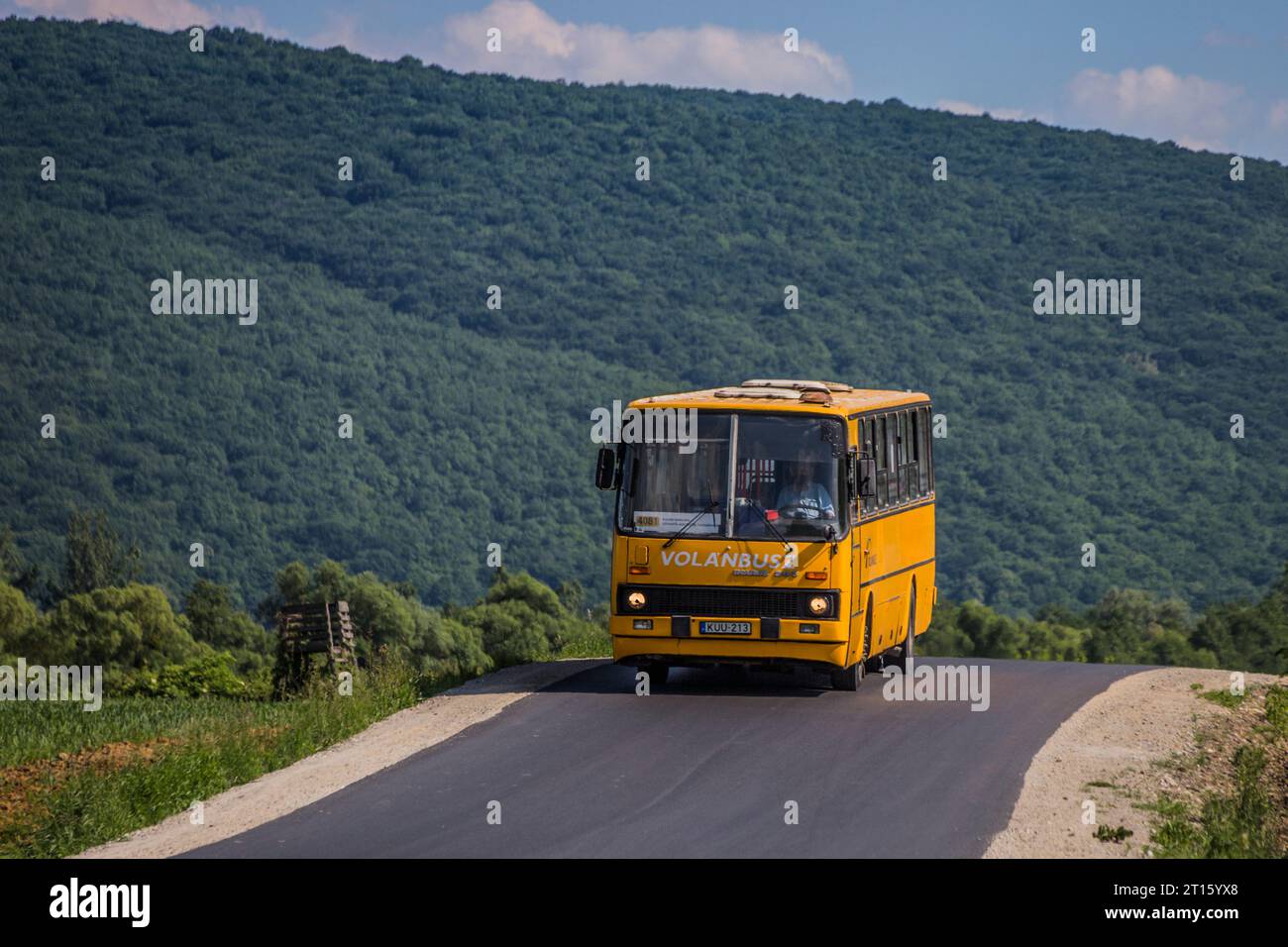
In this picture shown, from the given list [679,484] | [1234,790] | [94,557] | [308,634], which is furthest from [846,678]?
[94,557]

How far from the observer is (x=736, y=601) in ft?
60.8

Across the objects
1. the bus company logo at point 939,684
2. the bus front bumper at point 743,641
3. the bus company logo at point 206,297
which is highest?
the bus company logo at point 206,297

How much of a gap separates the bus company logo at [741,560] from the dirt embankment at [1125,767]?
3.03 metres

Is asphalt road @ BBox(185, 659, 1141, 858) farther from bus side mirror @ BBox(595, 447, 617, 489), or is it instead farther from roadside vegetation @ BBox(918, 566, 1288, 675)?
roadside vegetation @ BBox(918, 566, 1288, 675)

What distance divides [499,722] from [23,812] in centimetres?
483

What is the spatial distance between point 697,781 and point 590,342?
143 metres

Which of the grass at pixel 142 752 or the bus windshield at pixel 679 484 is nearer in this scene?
the grass at pixel 142 752

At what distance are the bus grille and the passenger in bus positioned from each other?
0.77 meters

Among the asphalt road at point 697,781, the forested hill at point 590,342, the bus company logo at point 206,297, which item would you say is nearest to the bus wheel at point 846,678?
the asphalt road at point 697,781

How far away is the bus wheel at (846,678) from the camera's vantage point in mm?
19734

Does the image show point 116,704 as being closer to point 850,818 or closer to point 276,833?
point 276,833

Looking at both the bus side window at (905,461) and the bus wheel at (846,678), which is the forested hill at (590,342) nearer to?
the bus side window at (905,461)
